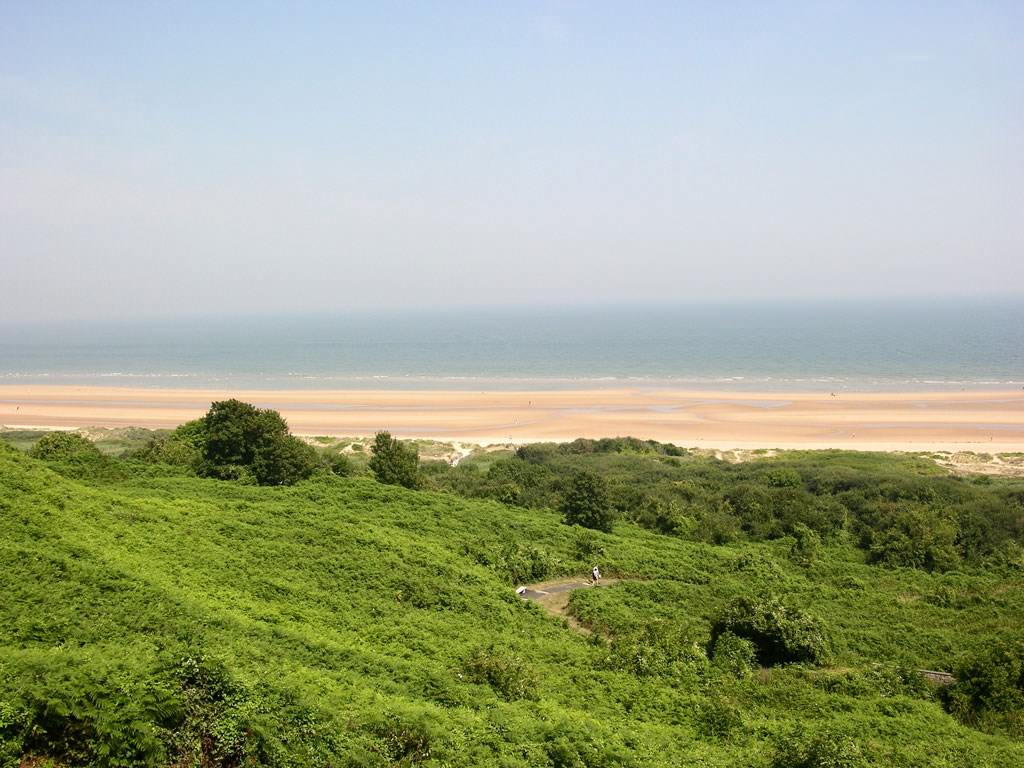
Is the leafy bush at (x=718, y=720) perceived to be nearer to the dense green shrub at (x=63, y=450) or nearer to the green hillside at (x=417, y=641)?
the green hillside at (x=417, y=641)

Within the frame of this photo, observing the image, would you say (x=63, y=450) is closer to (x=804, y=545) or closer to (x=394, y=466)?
(x=394, y=466)

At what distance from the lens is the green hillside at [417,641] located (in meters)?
9.50

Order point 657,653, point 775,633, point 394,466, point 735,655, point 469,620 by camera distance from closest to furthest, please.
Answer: point 657,653, point 735,655, point 775,633, point 469,620, point 394,466

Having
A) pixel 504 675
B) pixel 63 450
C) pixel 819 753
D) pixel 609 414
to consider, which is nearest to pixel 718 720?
pixel 819 753

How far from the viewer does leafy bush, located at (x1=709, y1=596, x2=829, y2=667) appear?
1720 cm

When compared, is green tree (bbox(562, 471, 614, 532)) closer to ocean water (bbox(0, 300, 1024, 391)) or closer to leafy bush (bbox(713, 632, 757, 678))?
leafy bush (bbox(713, 632, 757, 678))

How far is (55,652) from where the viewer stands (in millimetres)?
9953

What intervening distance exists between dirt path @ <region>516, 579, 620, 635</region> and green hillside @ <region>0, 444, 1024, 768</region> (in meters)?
0.51

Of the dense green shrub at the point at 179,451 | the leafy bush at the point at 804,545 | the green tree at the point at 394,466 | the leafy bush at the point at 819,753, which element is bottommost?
the leafy bush at the point at 804,545

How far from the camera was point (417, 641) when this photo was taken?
50.5ft

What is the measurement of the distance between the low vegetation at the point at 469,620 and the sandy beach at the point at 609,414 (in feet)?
88.3

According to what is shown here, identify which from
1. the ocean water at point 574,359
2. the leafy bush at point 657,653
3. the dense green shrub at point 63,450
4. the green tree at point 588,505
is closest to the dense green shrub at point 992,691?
the leafy bush at point 657,653

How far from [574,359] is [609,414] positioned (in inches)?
1669

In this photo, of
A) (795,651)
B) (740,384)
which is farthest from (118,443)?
(740,384)
